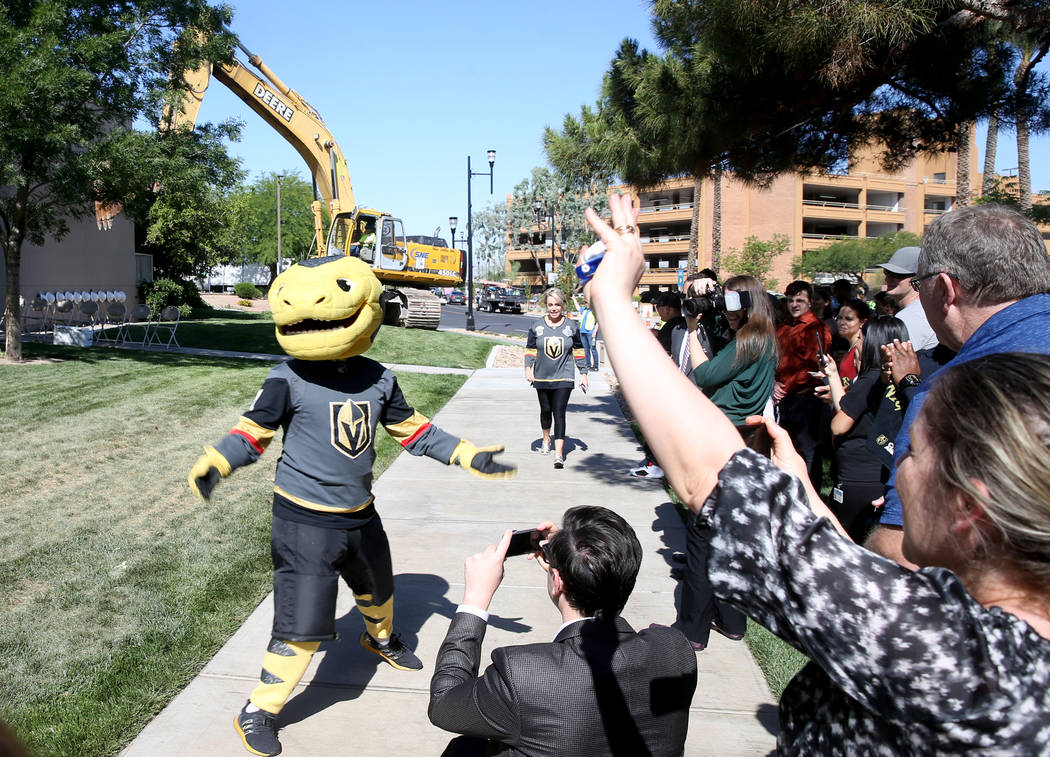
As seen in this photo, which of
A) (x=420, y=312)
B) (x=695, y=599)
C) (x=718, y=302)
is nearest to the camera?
(x=695, y=599)

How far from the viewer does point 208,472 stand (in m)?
3.29

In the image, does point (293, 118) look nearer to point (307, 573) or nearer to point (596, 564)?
point (307, 573)

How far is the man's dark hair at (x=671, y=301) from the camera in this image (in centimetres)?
736

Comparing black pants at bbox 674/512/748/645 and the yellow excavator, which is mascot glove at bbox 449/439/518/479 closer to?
black pants at bbox 674/512/748/645

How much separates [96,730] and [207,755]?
48cm

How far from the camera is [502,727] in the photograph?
6.49ft

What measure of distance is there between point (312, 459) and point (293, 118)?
58.5 ft

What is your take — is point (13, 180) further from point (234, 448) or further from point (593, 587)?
point (593, 587)

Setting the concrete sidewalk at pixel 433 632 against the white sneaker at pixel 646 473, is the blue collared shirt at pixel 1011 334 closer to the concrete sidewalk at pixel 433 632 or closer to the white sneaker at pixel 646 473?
the concrete sidewalk at pixel 433 632

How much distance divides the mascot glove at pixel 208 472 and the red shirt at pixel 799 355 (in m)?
4.45

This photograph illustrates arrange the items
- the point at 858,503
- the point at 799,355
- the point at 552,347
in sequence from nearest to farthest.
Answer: the point at 858,503, the point at 799,355, the point at 552,347

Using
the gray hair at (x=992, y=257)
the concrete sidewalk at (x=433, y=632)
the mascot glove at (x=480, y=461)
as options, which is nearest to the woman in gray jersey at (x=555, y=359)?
the concrete sidewalk at (x=433, y=632)

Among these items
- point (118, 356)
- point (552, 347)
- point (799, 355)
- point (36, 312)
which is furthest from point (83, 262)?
point (799, 355)

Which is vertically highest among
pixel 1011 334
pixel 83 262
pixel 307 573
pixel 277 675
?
pixel 83 262
